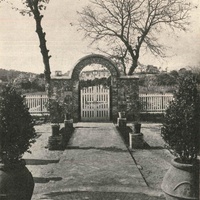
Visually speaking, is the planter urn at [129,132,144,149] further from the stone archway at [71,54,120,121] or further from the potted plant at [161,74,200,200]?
the stone archway at [71,54,120,121]

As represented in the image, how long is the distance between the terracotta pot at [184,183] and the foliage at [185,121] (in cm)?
25

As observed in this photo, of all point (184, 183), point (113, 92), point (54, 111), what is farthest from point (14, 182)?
point (113, 92)

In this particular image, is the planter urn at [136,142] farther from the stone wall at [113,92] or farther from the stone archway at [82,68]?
the stone archway at [82,68]

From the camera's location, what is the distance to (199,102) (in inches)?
238

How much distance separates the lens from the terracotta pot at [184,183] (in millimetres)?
5801

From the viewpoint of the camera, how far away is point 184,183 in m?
5.82

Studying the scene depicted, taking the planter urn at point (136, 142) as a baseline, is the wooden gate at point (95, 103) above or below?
above

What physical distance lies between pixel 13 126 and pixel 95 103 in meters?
13.8

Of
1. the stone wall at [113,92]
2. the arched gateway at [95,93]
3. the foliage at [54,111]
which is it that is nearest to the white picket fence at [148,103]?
the stone wall at [113,92]

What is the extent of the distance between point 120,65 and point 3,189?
22.7 m

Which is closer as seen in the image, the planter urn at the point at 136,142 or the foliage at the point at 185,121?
the foliage at the point at 185,121

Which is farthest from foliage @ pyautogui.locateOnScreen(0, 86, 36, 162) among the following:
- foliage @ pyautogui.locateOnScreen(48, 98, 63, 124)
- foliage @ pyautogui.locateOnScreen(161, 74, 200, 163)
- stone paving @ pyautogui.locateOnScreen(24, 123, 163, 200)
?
foliage @ pyautogui.locateOnScreen(48, 98, 63, 124)

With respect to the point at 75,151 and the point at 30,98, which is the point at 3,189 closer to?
the point at 75,151

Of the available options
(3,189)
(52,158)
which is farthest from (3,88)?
(52,158)
